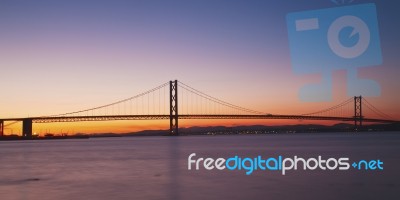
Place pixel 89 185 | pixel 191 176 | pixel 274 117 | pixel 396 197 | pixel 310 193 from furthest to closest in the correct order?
pixel 274 117
pixel 191 176
pixel 89 185
pixel 310 193
pixel 396 197

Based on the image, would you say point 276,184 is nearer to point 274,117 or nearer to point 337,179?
point 337,179

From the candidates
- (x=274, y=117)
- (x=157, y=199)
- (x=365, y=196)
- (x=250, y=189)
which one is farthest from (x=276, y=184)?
(x=274, y=117)

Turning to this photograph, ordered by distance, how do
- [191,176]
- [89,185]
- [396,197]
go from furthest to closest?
[191,176], [89,185], [396,197]

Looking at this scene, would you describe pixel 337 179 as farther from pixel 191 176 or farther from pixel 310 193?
pixel 191 176

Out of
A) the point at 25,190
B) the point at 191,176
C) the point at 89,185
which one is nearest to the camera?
the point at 25,190

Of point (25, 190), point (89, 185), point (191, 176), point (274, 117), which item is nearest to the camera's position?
point (25, 190)

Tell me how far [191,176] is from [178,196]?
4620mm

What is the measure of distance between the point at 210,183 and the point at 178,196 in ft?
7.86

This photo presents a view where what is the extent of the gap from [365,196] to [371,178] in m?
3.70

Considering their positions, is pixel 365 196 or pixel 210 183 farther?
pixel 210 183

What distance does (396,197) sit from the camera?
1175 cm

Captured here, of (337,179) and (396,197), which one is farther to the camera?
(337,179)

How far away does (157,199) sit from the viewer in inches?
475

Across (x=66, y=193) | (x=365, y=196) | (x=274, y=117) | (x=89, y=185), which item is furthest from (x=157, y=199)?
(x=274, y=117)
